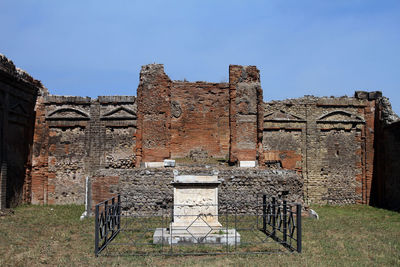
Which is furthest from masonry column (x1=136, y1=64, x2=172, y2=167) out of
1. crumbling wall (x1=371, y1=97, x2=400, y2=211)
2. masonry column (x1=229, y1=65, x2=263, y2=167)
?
crumbling wall (x1=371, y1=97, x2=400, y2=211)

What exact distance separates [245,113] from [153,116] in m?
3.93

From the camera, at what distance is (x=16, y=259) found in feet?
24.2

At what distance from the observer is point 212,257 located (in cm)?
745

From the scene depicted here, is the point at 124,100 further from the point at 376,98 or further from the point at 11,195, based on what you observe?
the point at 376,98

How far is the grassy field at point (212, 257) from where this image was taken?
7168 millimetres

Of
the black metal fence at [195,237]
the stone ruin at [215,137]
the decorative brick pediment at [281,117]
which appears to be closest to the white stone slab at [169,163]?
the stone ruin at [215,137]

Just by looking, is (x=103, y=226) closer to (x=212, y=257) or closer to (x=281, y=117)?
(x=212, y=257)

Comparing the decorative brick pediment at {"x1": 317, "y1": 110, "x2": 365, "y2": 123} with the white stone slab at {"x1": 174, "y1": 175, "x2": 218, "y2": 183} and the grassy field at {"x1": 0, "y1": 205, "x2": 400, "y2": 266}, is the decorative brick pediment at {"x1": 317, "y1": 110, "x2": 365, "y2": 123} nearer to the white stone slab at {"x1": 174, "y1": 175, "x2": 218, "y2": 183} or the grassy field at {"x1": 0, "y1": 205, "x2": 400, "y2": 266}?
the grassy field at {"x1": 0, "y1": 205, "x2": 400, "y2": 266}

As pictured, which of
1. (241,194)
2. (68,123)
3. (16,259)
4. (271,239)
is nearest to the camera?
(16,259)

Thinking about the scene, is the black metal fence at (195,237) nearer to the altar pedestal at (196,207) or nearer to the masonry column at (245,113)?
the altar pedestal at (196,207)

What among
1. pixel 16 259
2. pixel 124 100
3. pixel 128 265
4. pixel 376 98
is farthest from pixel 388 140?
pixel 16 259

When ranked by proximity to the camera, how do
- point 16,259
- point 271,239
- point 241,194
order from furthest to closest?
point 241,194 → point 271,239 → point 16,259

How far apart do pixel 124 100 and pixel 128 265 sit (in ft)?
40.5

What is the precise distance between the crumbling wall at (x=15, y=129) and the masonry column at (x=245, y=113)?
29.8 feet
